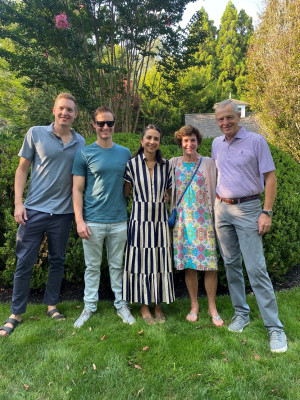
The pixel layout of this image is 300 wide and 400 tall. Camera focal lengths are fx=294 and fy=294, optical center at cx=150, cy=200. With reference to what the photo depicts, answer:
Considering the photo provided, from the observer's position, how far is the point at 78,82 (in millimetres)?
9164

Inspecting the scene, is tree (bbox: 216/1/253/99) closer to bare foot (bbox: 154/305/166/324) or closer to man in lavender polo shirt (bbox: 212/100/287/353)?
man in lavender polo shirt (bbox: 212/100/287/353)

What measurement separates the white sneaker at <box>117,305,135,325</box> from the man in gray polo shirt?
1021 mm

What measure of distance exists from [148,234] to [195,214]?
20.9 inches

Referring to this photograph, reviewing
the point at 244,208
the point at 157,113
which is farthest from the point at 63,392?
the point at 157,113

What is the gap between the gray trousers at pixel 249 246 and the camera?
2.70 metres

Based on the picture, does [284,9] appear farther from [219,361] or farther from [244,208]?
[219,361]

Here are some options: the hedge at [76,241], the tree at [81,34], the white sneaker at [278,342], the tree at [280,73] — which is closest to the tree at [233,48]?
the tree at [280,73]

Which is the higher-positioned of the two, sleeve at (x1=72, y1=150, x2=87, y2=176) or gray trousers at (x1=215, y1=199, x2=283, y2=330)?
sleeve at (x1=72, y1=150, x2=87, y2=176)

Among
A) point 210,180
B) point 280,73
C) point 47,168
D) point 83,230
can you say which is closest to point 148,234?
point 83,230

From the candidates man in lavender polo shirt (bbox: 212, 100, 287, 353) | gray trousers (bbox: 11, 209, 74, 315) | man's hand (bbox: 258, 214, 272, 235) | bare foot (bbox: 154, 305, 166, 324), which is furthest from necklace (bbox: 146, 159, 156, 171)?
bare foot (bbox: 154, 305, 166, 324)

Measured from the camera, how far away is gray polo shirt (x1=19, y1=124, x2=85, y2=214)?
3008 mm

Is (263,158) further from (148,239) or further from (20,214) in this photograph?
(20,214)

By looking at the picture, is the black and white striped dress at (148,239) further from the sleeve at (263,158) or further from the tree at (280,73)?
the tree at (280,73)

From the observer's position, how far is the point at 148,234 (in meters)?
3.05
